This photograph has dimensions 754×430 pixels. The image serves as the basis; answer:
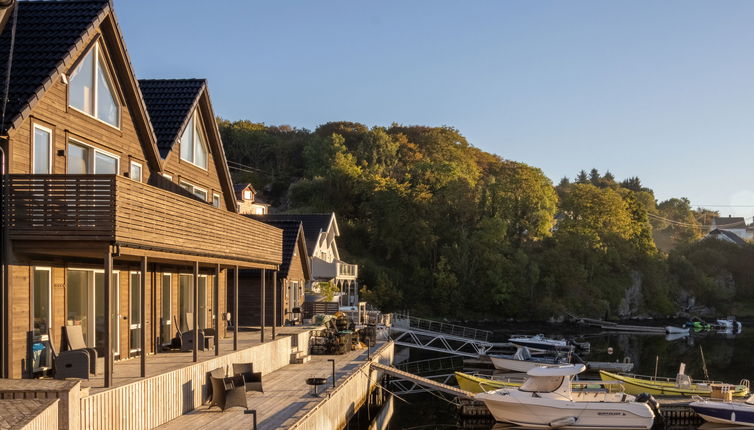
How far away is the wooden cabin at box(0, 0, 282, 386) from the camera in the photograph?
13141 mm

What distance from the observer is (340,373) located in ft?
79.3

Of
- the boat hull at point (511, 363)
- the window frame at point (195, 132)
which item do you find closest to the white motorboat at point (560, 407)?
the window frame at point (195, 132)

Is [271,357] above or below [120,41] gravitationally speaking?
below

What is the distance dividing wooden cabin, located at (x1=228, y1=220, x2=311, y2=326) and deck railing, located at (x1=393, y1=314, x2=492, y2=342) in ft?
26.4

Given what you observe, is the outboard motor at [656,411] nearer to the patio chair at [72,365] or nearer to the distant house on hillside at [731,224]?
the patio chair at [72,365]

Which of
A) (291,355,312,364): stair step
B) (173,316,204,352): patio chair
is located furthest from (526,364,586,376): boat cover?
(173,316,204,352): patio chair

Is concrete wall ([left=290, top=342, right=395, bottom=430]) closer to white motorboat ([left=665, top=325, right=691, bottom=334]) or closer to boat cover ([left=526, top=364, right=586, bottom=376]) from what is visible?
boat cover ([left=526, top=364, right=586, bottom=376])

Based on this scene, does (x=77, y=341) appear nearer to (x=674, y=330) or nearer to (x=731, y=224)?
(x=674, y=330)

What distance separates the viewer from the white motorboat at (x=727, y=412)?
26.4 meters

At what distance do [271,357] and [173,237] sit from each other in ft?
30.1

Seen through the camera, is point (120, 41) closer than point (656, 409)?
Yes

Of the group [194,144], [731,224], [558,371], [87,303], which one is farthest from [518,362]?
[731,224]

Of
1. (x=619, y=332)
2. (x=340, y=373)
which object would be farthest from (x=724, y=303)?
(x=340, y=373)

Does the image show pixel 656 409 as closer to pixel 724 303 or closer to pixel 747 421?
pixel 747 421
